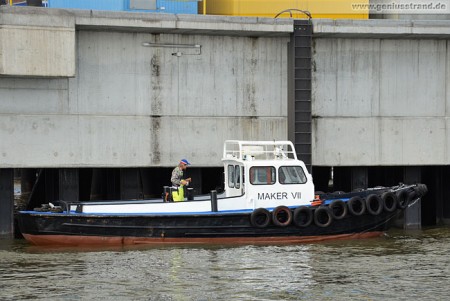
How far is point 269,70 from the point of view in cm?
2292

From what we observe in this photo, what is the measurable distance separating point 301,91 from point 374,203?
3590 mm

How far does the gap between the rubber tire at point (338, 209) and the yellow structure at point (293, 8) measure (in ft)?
18.9

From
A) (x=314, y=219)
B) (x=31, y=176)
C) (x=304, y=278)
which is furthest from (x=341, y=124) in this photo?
(x=31, y=176)

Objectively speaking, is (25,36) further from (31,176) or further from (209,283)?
(31,176)

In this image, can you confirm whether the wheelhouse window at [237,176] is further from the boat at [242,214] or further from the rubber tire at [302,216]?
the rubber tire at [302,216]

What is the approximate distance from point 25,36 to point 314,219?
26.0 feet

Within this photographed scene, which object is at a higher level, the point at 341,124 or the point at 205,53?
the point at 205,53

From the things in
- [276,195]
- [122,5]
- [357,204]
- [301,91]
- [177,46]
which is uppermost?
[122,5]

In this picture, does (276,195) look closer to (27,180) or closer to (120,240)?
(120,240)

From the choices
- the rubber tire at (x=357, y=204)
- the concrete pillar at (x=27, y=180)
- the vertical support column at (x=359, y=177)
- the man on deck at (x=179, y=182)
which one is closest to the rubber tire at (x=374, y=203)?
the rubber tire at (x=357, y=204)

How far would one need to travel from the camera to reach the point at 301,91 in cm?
2247

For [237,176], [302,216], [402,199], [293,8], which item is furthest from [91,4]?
[402,199]

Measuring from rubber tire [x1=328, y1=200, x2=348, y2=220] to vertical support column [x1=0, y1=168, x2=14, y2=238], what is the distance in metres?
7.62

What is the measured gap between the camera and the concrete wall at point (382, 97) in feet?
75.5
